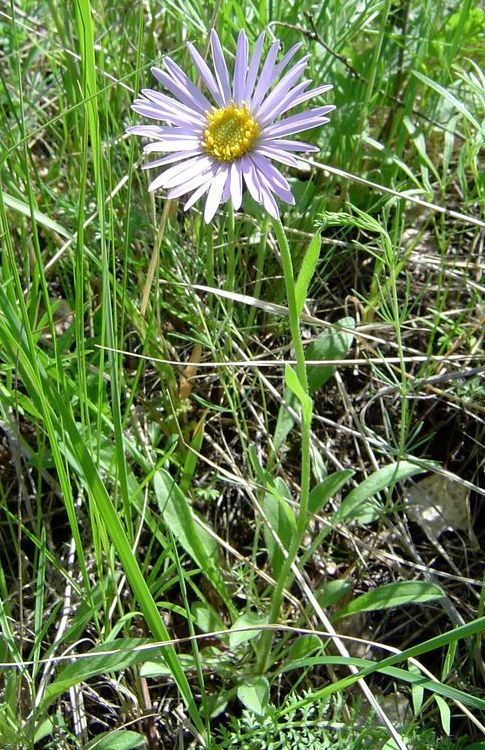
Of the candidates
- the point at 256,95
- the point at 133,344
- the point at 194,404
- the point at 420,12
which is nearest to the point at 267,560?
the point at 194,404

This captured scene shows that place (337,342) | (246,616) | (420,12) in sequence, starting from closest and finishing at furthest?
(246,616), (337,342), (420,12)

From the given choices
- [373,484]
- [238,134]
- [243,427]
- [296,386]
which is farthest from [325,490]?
[238,134]

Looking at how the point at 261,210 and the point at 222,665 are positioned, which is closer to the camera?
the point at 222,665

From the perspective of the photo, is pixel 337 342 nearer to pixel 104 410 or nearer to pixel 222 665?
pixel 104 410

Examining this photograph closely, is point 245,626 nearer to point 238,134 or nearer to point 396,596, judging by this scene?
point 396,596

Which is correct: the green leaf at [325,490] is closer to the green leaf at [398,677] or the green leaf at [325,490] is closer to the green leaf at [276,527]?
the green leaf at [276,527]

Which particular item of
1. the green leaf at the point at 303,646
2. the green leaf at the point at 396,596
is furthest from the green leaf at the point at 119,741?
the green leaf at the point at 396,596
